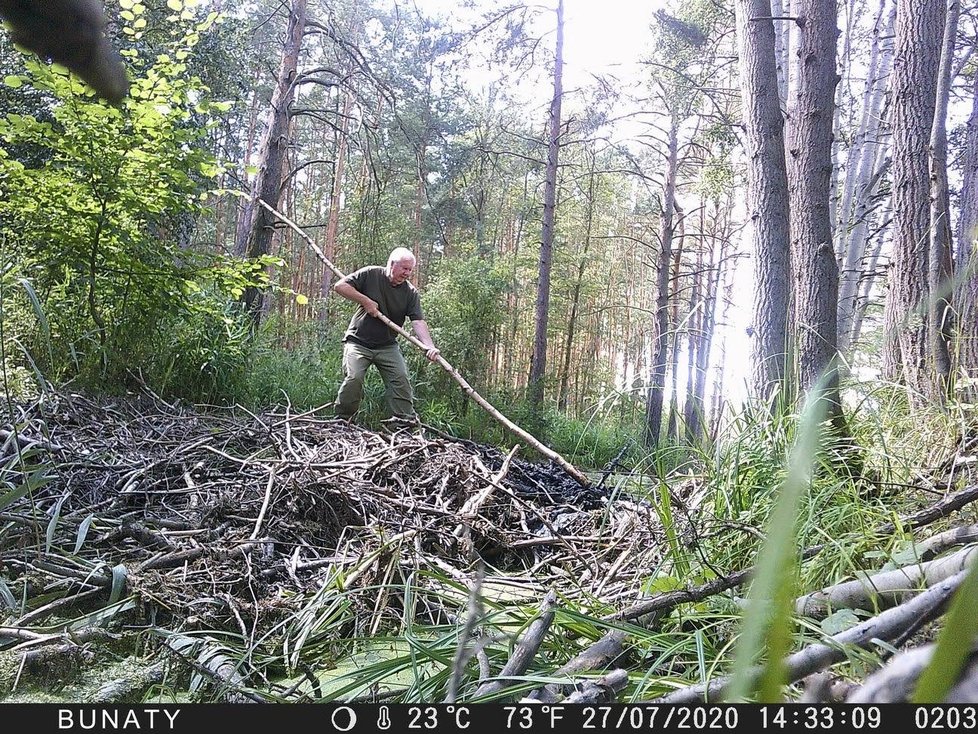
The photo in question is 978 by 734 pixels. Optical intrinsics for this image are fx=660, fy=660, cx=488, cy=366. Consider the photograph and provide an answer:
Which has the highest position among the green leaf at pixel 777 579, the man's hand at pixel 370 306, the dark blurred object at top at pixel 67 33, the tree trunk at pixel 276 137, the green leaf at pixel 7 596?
the tree trunk at pixel 276 137

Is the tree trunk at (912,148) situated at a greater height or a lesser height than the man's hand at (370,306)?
greater

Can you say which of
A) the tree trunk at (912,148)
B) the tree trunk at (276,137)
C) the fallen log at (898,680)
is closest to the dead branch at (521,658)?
the fallen log at (898,680)

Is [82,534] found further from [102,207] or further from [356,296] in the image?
[356,296]

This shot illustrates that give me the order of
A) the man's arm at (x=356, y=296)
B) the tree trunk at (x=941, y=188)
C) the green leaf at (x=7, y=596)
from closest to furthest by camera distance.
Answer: the green leaf at (x=7, y=596), the tree trunk at (x=941, y=188), the man's arm at (x=356, y=296)

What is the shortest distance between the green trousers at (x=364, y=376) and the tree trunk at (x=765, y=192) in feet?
11.6

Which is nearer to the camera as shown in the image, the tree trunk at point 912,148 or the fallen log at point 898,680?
the fallen log at point 898,680

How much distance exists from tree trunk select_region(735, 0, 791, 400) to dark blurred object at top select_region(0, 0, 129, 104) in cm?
281

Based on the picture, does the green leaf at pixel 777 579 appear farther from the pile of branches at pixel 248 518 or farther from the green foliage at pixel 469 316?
the green foliage at pixel 469 316

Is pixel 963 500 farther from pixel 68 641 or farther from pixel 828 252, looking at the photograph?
pixel 68 641

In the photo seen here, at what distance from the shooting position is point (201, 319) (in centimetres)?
586

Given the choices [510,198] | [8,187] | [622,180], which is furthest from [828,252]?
[622,180]

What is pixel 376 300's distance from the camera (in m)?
6.18
